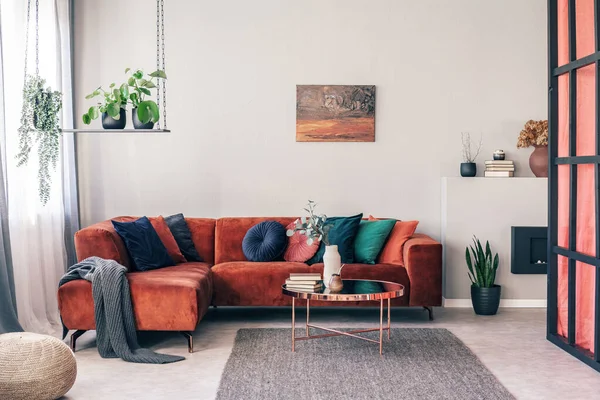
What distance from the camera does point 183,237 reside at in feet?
18.6

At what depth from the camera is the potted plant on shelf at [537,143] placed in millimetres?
5914

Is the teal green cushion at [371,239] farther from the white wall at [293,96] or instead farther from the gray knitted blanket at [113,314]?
the gray knitted blanket at [113,314]

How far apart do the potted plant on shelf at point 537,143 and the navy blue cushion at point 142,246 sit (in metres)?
3.12

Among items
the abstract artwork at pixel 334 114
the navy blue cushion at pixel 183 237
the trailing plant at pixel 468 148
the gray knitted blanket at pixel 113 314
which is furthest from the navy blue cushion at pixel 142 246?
the trailing plant at pixel 468 148

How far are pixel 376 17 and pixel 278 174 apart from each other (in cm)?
162

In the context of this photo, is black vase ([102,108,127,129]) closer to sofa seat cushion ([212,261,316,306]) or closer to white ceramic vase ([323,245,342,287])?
sofa seat cushion ([212,261,316,306])

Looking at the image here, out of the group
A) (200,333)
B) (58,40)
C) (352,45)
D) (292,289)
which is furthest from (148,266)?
(352,45)

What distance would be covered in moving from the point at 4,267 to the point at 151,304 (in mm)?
946

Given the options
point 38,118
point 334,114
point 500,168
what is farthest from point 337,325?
point 38,118

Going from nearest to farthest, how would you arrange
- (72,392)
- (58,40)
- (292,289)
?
(72,392) → (292,289) → (58,40)

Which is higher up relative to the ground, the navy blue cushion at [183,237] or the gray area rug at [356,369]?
the navy blue cushion at [183,237]

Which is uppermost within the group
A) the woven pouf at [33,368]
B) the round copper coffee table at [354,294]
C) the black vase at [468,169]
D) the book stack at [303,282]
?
the black vase at [468,169]

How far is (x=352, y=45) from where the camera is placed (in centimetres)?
612

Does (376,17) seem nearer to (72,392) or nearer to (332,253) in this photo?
(332,253)
